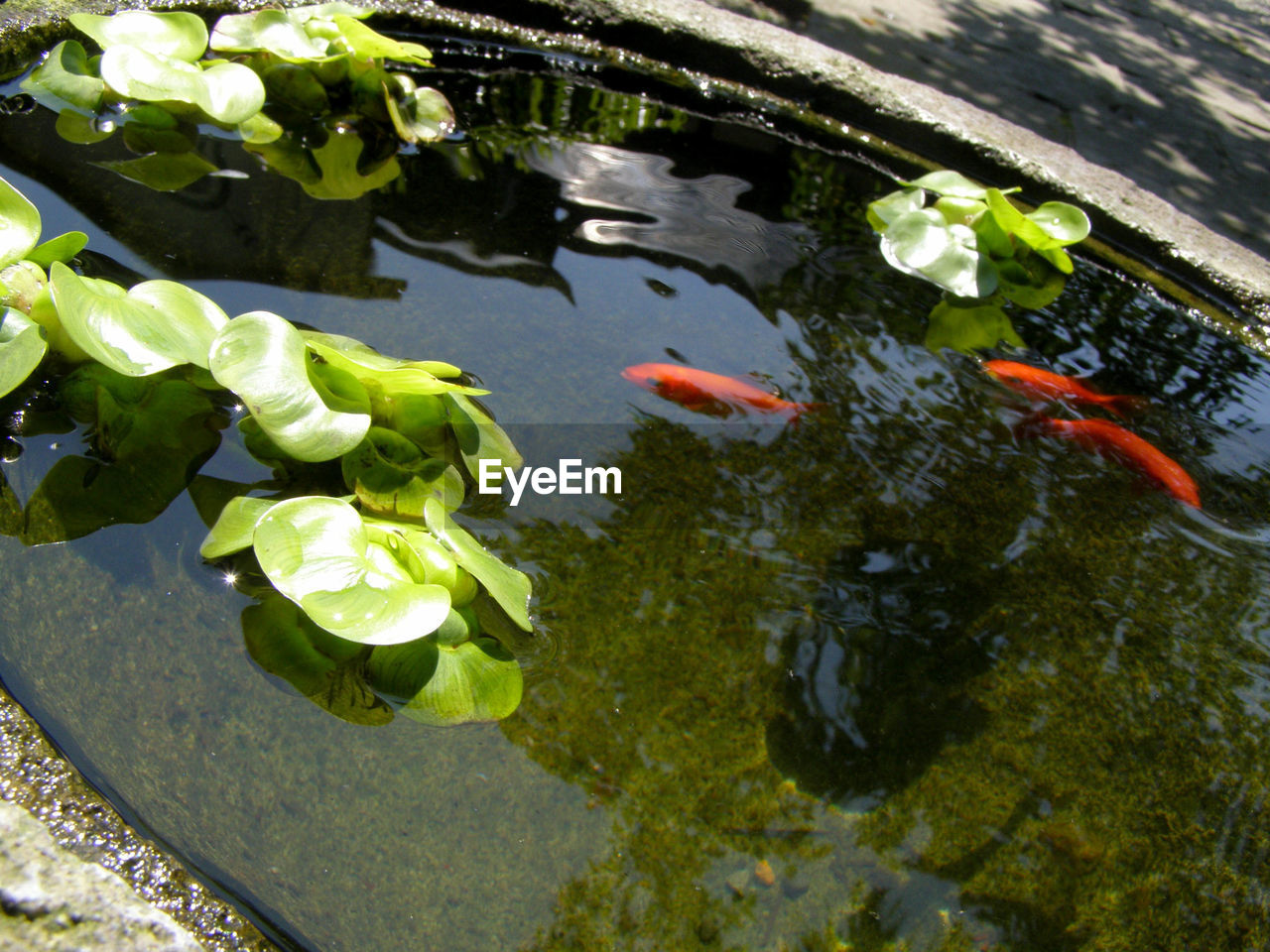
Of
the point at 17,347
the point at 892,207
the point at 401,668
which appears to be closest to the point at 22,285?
the point at 17,347

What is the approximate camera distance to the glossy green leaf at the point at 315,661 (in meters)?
1.46

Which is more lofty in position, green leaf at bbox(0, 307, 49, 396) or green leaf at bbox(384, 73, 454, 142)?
green leaf at bbox(384, 73, 454, 142)

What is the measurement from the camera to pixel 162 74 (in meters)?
2.37

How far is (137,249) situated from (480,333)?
0.87 m

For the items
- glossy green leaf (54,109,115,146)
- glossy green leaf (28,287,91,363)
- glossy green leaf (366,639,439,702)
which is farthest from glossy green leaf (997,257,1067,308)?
glossy green leaf (54,109,115,146)

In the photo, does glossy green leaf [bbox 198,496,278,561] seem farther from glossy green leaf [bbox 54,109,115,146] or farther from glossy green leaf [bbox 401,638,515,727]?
glossy green leaf [bbox 54,109,115,146]

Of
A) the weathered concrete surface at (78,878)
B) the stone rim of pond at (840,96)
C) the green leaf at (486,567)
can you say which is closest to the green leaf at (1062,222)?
the stone rim of pond at (840,96)

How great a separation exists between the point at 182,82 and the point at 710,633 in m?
1.99

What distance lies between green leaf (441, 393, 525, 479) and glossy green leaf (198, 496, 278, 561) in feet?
1.24

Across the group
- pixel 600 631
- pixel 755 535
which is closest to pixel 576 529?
pixel 600 631

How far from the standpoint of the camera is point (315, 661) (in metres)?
1.49

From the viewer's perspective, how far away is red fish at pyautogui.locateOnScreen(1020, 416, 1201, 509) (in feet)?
7.28
